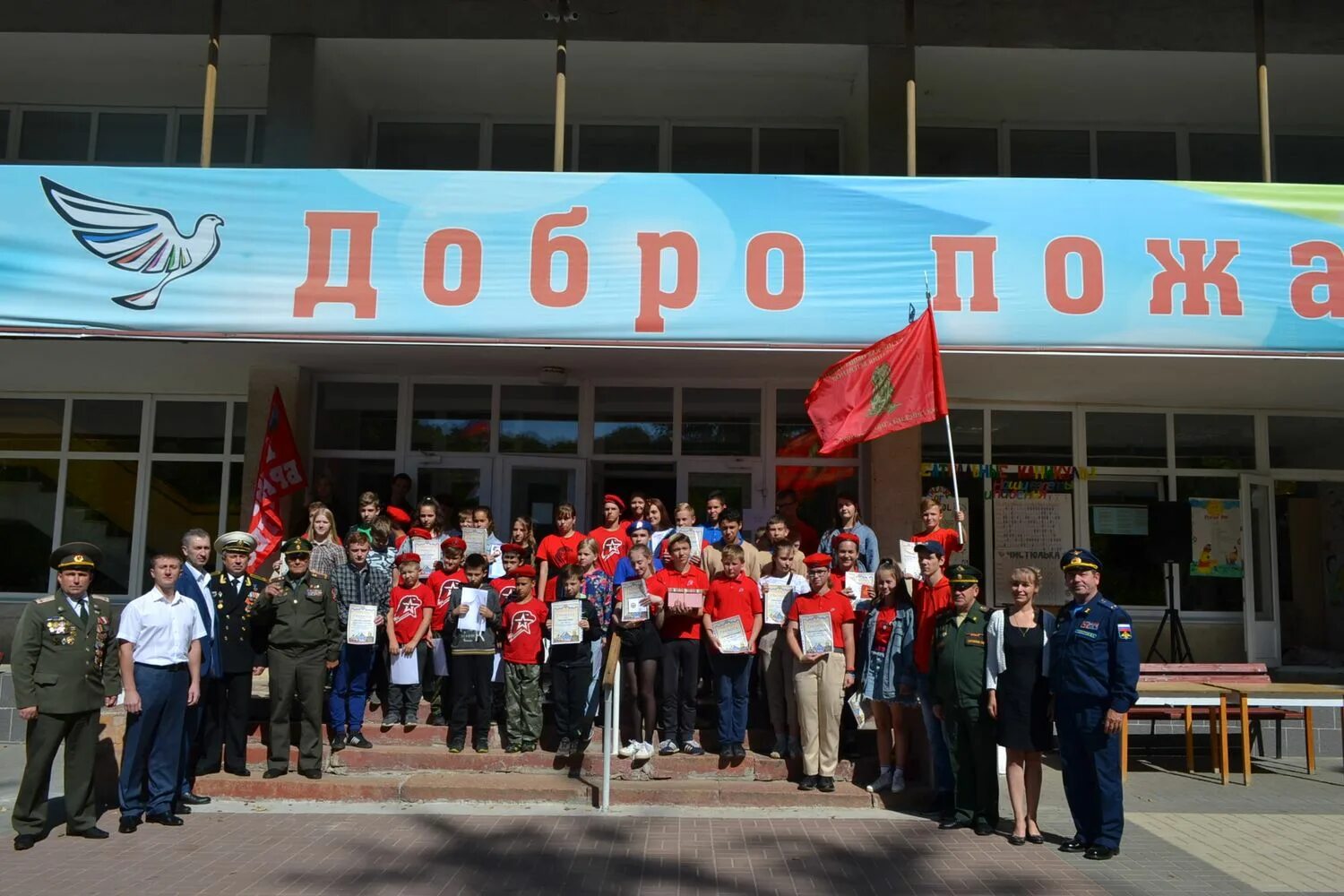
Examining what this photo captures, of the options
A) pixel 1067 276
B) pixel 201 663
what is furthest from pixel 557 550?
pixel 1067 276

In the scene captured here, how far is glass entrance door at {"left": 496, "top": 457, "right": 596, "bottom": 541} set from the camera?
12.1 m

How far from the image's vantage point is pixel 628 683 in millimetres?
8117

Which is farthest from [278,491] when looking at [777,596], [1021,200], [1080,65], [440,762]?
[1080,65]

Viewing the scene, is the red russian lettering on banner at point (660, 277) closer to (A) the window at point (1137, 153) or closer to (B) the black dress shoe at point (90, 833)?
(B) the black dress shoe at point (90, 833)

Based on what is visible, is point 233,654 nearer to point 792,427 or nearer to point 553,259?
point 553,259

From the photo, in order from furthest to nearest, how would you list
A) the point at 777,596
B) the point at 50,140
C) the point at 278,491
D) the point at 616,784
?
the point at 50,140 → the point at 278,491 → the point at 777,596 → the point at 616,784

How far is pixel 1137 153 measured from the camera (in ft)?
43.5

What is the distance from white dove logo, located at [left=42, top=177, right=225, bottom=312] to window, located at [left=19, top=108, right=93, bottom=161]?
4776 mm

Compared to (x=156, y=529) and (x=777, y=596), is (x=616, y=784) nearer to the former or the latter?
(x=777, y=596)

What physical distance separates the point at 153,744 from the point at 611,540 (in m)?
3.97

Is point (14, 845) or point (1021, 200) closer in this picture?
point (14, 845)

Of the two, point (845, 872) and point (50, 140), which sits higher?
point (50, 140)

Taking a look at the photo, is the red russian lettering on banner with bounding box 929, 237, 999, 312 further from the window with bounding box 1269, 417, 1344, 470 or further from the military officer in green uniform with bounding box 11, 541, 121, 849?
the military officer in green uniform with bounding box 11, 541, 121, 849

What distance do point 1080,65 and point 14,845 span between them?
12.7 meters
